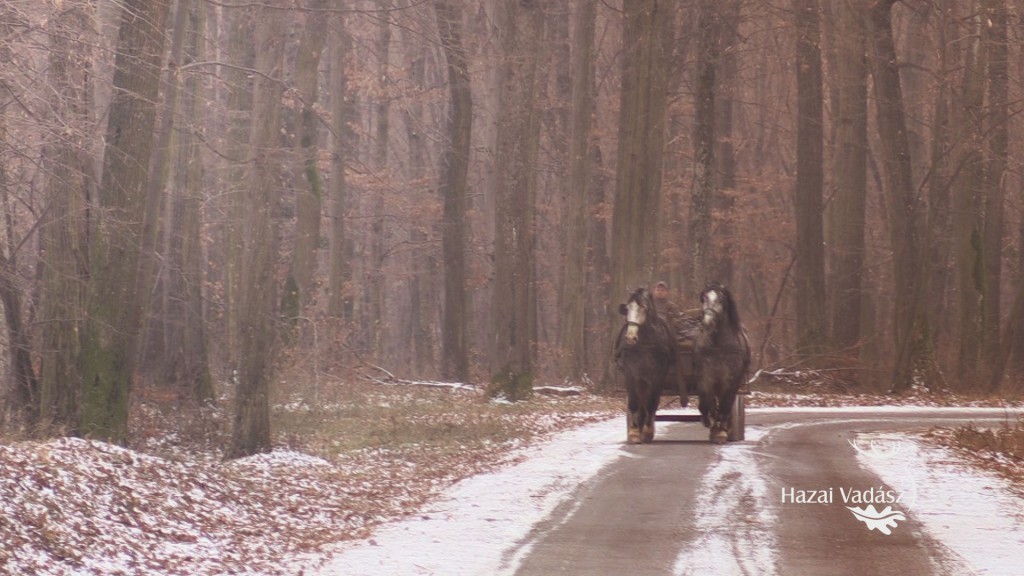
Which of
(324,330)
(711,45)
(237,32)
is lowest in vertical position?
(324,330)

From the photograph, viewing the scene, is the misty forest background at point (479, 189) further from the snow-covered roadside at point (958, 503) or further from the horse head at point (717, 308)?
the snow-covered roadside at point (958, 503)

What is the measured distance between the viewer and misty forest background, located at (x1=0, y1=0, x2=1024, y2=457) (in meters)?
15.5

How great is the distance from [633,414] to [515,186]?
11.0m

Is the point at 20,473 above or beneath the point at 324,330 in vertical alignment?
beneath

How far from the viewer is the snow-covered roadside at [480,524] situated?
408 inches

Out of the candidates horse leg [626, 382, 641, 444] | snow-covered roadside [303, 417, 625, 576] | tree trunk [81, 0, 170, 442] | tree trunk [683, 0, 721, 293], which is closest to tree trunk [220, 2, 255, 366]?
tree trunk [81, 0, 170, 442]

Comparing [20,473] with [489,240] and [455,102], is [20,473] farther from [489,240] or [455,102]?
[489,240]

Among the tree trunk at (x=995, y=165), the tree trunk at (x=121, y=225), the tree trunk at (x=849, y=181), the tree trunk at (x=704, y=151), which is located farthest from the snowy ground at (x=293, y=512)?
the tree trunk at (x=995, y=165)

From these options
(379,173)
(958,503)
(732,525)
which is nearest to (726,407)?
(958,503)

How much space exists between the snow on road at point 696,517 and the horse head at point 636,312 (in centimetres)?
148

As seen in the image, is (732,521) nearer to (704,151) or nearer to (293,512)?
(293,512)

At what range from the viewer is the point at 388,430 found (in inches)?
832

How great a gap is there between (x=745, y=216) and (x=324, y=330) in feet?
63.0

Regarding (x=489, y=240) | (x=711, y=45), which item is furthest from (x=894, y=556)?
(x=489, y=240)
